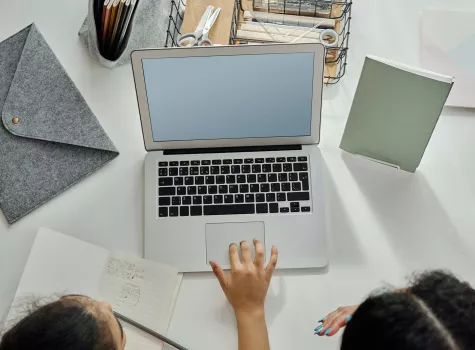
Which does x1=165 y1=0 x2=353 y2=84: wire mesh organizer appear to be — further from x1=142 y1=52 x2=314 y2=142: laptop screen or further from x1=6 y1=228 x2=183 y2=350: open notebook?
x1=6 y1=228 x2=183 y2=350: open notebook

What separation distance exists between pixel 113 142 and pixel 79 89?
109 millimetres

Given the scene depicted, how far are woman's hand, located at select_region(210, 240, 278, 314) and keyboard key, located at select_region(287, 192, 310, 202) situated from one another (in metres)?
0.08

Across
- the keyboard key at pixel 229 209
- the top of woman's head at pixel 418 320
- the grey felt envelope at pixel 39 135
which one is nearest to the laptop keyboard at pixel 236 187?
the keyboard key at pixel 229 209

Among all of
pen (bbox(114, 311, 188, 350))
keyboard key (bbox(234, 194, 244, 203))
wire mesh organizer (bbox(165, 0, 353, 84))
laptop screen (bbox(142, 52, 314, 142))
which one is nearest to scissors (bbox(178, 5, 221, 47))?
wire mesh organizer (bbox(165, 0, 353, 84))

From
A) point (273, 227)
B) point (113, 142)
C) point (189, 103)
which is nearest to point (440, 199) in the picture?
point (273, 227)

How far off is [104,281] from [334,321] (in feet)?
1.07

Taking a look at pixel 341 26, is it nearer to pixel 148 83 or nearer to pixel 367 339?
pixel 148 83

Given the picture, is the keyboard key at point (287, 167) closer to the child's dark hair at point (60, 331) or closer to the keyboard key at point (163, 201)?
the keyboard key at point (163, 201)

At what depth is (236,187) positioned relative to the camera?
0.88 metres

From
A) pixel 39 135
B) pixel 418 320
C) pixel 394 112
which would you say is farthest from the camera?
pixel 39 135

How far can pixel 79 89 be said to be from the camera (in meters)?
0.96

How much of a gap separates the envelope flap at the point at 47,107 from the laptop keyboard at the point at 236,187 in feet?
0.42

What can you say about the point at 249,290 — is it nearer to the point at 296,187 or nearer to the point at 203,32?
the point at 296,187

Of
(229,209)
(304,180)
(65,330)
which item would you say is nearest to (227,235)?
(229,209)
